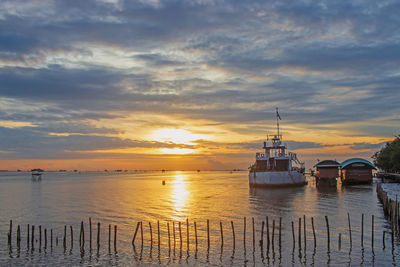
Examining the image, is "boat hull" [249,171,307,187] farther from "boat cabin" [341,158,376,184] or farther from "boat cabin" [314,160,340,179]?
"boat cabin" [341,158,376,184]

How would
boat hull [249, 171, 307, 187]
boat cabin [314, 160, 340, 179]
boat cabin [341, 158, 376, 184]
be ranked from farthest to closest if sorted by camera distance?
boat cabin [314, 160, 340, 179] < boat cabin [341, 158, 376, 184] < boat hull [249, 171, 307, 187]

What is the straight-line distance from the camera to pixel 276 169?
90375mm

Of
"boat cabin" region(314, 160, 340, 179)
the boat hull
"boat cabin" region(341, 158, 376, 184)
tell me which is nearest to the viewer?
the boat hull

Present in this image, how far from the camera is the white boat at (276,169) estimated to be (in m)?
85.2

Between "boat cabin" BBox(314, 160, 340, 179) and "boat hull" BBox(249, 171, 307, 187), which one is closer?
"boat hull" BBox(249, 171, 307, 187)

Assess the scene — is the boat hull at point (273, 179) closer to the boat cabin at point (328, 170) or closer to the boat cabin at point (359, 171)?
the boat cabin at point (328, 170)

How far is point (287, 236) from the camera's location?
30.5 m

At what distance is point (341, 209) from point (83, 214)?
33.4m

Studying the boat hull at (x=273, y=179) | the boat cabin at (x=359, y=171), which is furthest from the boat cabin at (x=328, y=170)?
the boat hull at (x=273, y=179)

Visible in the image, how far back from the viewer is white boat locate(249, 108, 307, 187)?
85250 mm

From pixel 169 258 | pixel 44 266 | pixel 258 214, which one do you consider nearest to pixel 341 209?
pixel 258 214

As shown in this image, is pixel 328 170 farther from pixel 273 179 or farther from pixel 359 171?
pixel 273 179

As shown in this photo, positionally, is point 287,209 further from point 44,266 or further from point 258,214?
point 44,266

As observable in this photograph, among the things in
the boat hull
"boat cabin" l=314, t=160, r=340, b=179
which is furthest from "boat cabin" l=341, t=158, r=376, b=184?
the boat hull
